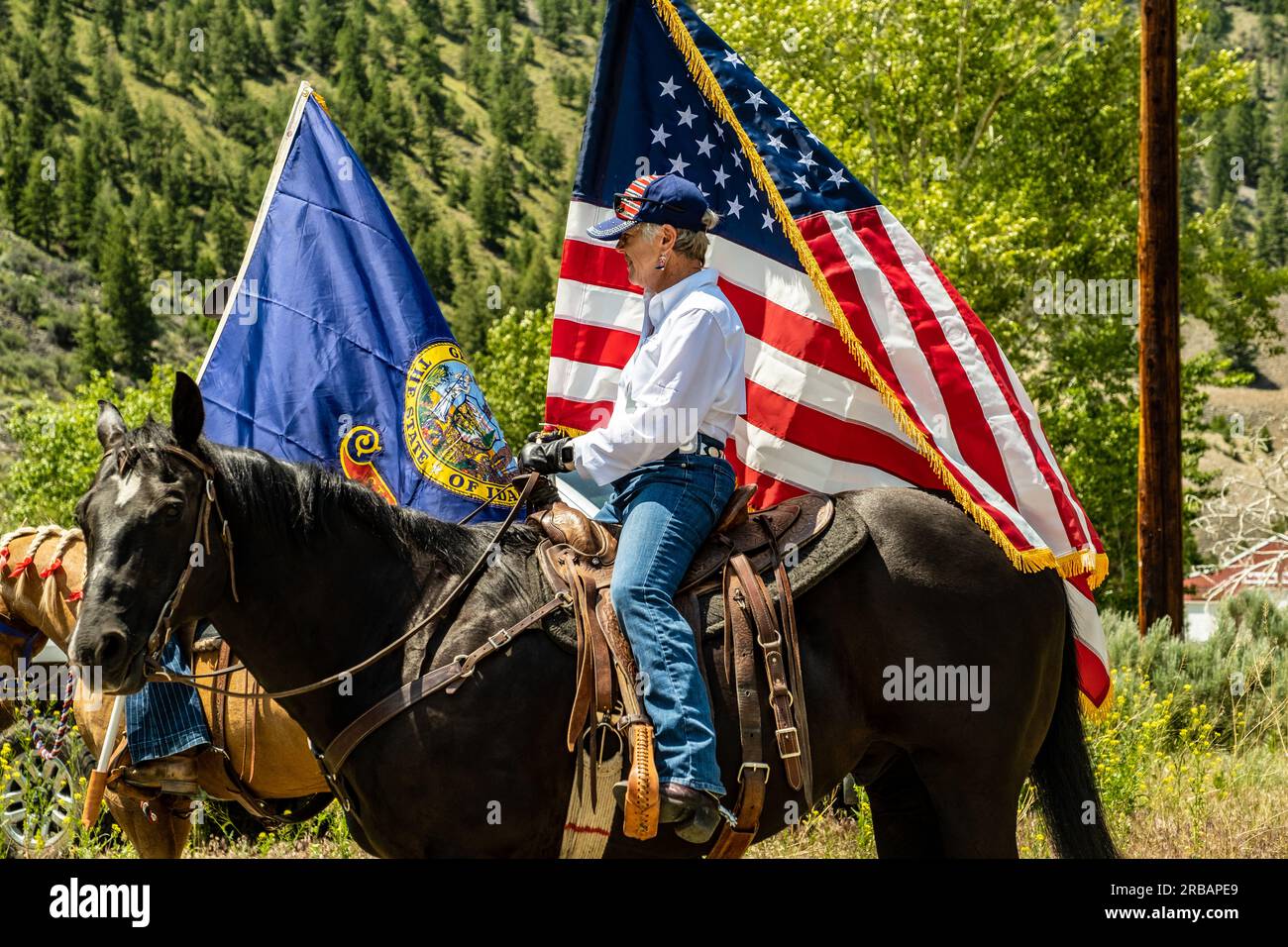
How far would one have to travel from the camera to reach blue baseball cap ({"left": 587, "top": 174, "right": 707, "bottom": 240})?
14.3 feet

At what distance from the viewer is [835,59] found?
2497cm

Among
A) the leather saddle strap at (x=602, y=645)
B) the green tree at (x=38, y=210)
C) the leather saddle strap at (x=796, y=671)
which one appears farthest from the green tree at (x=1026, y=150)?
the green tree at (x=38, y=210)

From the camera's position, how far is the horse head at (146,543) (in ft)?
12.1

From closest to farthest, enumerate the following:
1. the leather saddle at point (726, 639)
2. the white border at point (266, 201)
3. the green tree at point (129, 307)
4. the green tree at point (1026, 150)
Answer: the leather saddle at point (726, 639) → the white border at point (266, 201) → the green tree at point (1026, 150) → the green tree at point (129, 307)

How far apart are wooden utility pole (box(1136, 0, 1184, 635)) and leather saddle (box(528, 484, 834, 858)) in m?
6.54

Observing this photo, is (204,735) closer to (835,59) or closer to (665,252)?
(665,252)

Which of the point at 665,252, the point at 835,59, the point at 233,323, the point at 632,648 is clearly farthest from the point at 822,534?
the point at 835,59

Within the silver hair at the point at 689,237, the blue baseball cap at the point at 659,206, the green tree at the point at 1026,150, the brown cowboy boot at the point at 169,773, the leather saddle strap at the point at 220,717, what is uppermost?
the green tree at the point at 1026,150

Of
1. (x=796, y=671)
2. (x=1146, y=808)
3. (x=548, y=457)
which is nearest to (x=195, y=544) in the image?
(x=548, y=457)

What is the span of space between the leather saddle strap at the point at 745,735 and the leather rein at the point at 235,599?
1.91 ft

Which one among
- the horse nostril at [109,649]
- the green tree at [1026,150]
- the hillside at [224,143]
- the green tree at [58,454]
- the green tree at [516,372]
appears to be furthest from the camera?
the hillside at [224,143]

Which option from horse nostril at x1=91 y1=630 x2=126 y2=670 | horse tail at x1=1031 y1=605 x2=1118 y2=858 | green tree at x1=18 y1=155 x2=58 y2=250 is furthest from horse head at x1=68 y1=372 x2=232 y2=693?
green tree at x1=18 y1=155 x2=58 y2=250

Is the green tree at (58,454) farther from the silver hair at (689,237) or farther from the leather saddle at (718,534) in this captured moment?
the silver hair at (689,237)
